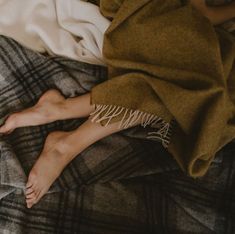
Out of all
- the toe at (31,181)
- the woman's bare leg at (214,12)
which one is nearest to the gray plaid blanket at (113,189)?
the toe at (31,181)

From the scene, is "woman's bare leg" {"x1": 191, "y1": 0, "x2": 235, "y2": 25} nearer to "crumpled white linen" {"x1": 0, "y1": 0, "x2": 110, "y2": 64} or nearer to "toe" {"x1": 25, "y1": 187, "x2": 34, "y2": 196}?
"crumpled white linen" {"x1": 0, "y1": 0, "x2": 110, "y2": 64}

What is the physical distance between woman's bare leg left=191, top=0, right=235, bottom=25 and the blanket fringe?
0.94ft

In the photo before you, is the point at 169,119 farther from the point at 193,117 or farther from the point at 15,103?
the point at 15,103

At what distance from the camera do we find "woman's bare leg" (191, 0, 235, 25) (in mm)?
1051

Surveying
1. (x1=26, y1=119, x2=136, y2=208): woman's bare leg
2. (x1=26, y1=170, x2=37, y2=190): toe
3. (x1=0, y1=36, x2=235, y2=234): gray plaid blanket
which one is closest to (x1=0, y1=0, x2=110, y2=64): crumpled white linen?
(x1=0, y1=36, x2=235, y2=234): gray plaid blanket

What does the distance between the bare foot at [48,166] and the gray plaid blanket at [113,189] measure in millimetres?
18

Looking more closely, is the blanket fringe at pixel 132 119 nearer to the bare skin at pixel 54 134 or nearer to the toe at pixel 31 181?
the bare skin at pixel 54 134

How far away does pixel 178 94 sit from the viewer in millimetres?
903

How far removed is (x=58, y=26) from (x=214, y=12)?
384 mm

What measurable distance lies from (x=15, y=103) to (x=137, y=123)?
0.30 m

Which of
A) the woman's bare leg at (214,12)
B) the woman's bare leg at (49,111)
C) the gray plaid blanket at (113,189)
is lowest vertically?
the gray plaid blanket at (113,189)

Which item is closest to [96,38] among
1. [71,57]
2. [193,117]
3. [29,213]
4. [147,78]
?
[71,57]

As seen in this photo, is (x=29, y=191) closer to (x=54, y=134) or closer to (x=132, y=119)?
(x=54, y=134)

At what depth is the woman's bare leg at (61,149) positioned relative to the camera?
96 centimetres
